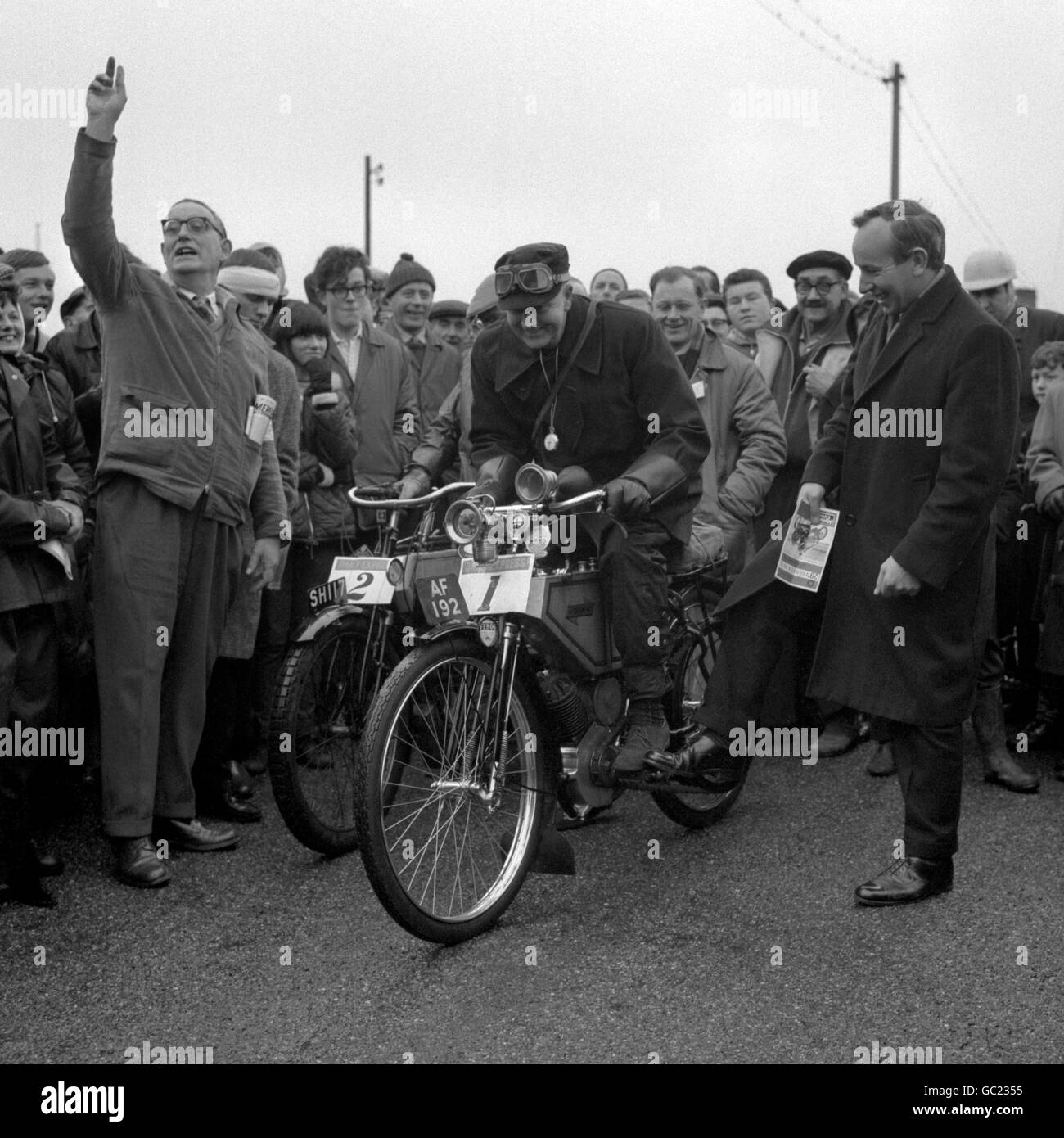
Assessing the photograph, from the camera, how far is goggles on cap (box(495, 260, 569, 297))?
4.57 m

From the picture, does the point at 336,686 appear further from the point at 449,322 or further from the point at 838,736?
the point at 449,322

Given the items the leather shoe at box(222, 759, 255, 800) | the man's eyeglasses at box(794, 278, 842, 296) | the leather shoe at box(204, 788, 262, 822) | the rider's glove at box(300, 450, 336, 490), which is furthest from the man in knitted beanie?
the leather shoe at box(204, 788, 262, 822)

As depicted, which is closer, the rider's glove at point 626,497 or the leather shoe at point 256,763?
the rider's glove at point 626,497

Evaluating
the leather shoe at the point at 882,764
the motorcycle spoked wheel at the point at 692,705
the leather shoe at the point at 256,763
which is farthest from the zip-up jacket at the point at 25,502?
the leather shoe at the point at 882,764

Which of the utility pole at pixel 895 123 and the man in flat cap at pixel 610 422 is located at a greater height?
the utility pole at pixel 895 123

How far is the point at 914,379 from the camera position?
4.40m

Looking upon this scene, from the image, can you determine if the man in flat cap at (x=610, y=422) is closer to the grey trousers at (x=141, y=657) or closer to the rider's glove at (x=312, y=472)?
the grey trousers at (x=141, y=657)

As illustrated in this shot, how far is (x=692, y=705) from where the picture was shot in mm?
5363

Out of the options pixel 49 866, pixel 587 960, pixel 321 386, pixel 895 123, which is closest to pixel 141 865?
pixel 49 866

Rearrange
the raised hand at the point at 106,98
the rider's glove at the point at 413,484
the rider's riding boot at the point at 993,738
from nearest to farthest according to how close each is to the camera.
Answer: the raised hand at the point at 106,98, the rider's glove at the point at 413,484, the rider's riding boot at the point at 993,738

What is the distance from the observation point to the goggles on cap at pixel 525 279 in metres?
4.57

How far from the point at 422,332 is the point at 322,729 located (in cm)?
435

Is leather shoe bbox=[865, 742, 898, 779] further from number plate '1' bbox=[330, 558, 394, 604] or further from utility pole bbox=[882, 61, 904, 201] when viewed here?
utility pole bbox=[882, 61, 904, 201]

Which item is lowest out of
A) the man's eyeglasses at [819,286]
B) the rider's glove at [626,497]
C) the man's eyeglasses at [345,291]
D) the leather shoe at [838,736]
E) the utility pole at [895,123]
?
the leather shoe at [838,736]
